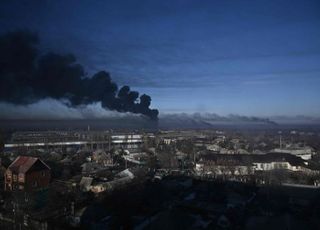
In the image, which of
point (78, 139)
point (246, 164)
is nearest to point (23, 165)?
point (246, 164)

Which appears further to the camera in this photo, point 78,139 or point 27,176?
point 78,139

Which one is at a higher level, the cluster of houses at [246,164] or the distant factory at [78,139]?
the distant factory at [78,139]

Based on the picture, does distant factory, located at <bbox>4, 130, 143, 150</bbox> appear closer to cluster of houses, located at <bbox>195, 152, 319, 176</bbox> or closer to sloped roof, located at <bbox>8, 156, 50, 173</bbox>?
cluster of houses, located at <bbox>195, 152, 319, 176</bbox>

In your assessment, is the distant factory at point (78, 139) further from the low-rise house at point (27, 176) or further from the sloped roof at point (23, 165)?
the low-rise house at point (27, 176)

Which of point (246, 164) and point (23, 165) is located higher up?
point (23, 165)

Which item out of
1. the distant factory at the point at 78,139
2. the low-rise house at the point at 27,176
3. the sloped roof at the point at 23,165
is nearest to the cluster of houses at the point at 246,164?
the low-rise house at the point at 27,176

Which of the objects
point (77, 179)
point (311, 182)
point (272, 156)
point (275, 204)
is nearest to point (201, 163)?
point (272, 156)

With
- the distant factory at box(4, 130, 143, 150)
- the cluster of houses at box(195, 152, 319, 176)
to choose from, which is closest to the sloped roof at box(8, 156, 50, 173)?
the cluster of houses at box(195, 152, 319, 176)

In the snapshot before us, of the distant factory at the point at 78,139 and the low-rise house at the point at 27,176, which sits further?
the distant factory at the point at 78,139

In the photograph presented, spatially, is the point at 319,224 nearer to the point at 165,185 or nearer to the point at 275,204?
the point at 275,204

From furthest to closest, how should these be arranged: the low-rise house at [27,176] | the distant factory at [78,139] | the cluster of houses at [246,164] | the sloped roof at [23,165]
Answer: the distant factory at [78,139], the cluster of houses at [246,164], the sloped roof at [23,165], the low-rise house at [27,176]

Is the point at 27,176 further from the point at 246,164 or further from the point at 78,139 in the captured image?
the point at 78,139
